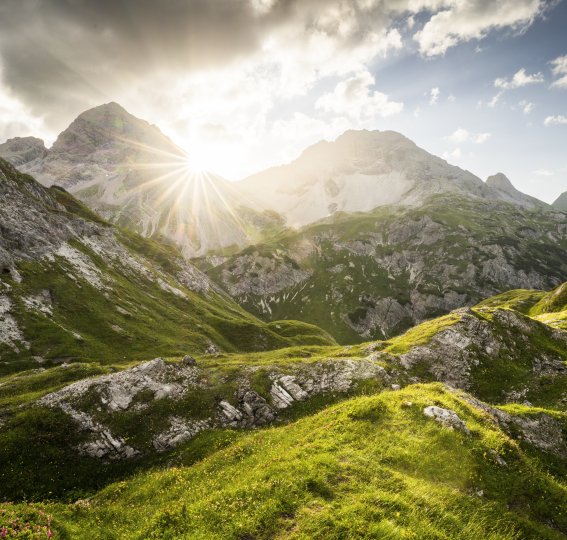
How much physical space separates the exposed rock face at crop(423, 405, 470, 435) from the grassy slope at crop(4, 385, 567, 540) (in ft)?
1.87

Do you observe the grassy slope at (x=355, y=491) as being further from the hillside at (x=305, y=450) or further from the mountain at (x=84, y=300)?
the mountain at (x=84, y=300)

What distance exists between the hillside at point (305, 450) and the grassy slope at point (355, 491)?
0.26ft

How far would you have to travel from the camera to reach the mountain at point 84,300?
78750mm

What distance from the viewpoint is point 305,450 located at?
63.6ft

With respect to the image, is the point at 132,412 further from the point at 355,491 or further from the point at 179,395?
the point at 355,491

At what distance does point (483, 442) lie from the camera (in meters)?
19.5

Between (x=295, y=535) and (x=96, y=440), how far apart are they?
2495 centimetres

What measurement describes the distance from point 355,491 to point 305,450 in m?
4.42

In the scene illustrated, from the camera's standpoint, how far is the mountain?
7875cm

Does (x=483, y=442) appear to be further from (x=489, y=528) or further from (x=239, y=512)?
(x=239, y=512)

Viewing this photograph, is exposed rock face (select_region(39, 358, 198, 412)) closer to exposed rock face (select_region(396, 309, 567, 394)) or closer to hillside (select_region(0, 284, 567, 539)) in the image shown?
hillside (select_region(0, 284, 567, 539))

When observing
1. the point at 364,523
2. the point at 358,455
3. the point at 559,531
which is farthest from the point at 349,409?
the point at 559,531

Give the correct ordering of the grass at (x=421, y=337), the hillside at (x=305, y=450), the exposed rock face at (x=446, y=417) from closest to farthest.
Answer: the hillside at (x=305, y=450) < the exposed rock face at (x=446, y=417) < the grass at (x=421, y=337)

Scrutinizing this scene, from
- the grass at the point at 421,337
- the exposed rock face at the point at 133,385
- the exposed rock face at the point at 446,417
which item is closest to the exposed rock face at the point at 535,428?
the exposed rock face at the point at 446,417
